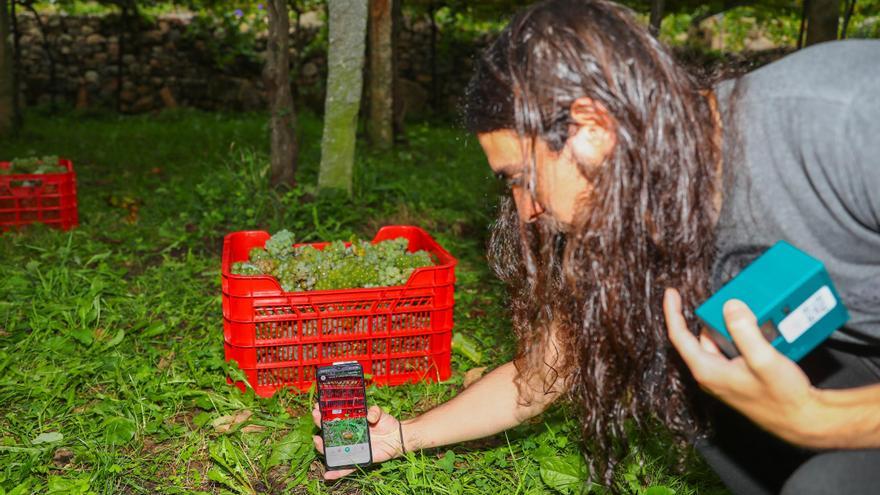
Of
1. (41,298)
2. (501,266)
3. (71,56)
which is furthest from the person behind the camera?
(71,56)

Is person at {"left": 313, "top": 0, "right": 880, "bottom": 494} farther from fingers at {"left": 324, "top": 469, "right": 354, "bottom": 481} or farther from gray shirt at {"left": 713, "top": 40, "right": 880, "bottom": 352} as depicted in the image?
fingers at {"left": 324, "top": 469, "right": 354, "bottom": 481}

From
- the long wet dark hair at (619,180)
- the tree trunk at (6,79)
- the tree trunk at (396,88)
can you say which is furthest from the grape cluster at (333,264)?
the tree trunk at (6,79)

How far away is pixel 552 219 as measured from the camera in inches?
57.6

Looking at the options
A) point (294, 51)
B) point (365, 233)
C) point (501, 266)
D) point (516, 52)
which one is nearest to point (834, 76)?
point (516, 52)

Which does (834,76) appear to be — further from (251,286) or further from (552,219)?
(251,286)

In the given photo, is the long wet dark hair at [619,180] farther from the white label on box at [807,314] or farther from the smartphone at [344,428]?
the smartphone at [344,428]

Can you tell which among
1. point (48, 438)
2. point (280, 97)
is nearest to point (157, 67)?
point (280, 97)

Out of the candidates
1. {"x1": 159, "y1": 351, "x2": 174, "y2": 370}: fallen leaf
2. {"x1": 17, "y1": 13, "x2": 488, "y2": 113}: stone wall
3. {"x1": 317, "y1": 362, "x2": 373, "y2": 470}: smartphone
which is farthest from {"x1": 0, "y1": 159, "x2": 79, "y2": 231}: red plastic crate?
{"x1": 17, "y1": 13, "x2": 488, "y2": 113}: stone wall

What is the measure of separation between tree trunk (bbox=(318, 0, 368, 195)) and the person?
2879 millimetres

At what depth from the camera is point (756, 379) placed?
1.25 metres

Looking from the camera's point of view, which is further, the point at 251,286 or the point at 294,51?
the point at 294,51

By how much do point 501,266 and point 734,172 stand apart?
680 millimetres

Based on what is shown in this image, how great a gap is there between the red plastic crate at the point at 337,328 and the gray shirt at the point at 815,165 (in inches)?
51.6

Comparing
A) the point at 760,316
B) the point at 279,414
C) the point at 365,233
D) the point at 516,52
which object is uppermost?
the point at 516,52
